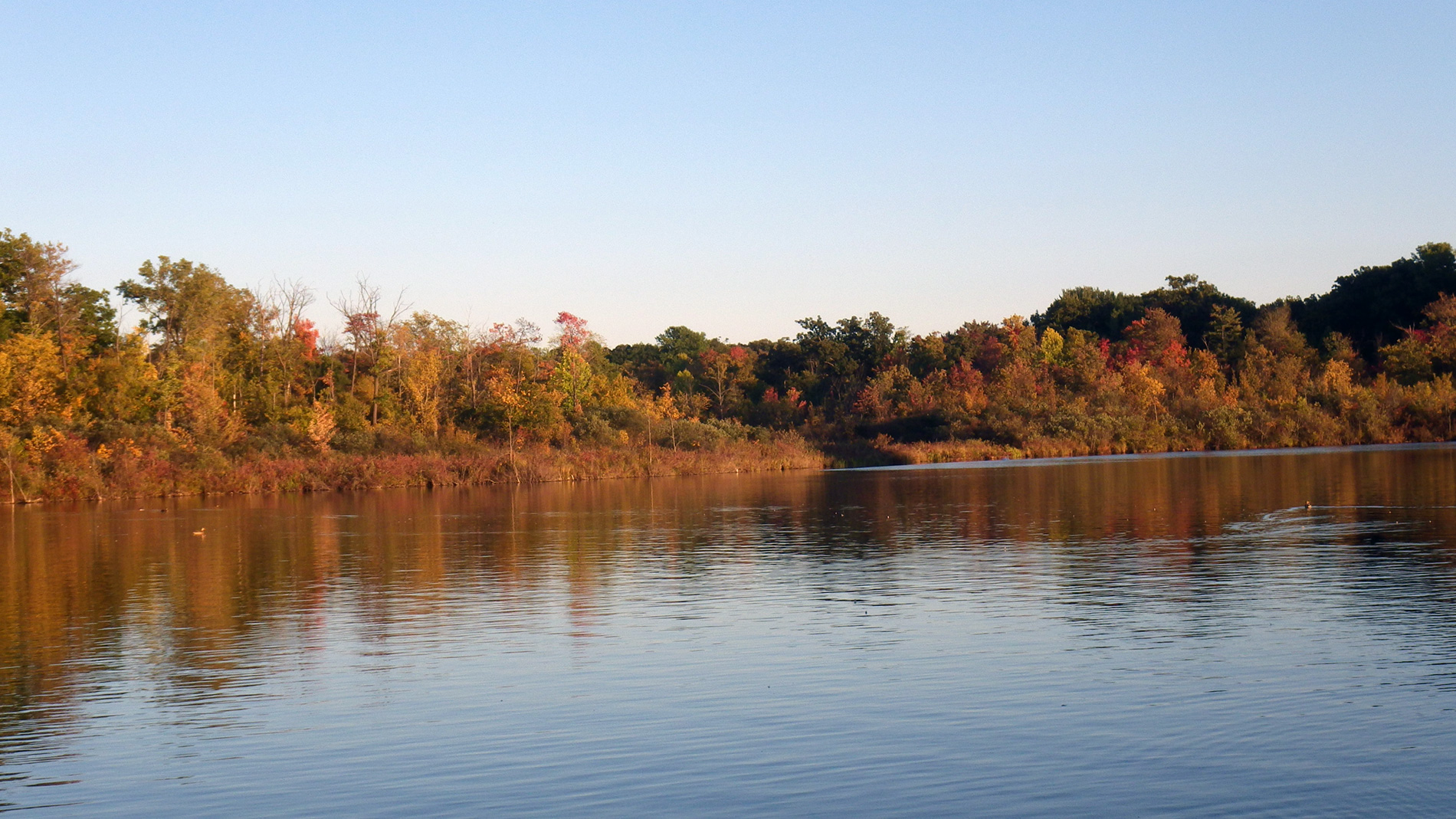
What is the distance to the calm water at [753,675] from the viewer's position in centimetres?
896

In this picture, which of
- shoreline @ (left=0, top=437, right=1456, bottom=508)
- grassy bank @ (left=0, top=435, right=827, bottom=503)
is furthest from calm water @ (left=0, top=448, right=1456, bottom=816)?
shoreline @ (left=0, top=437, right=1456, bottom=508)

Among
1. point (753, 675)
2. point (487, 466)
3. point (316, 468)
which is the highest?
point (316, 468)

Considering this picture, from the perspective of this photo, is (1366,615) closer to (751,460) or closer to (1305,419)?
(751,460)

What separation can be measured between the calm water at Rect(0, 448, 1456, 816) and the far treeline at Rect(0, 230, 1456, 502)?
3328 cm

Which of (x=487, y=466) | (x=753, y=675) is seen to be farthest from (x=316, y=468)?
(x=753, y=675)

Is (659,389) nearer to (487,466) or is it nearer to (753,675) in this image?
(487,466)

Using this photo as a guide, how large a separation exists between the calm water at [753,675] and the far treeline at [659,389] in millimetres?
33281

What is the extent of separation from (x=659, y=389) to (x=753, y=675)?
99823 mm

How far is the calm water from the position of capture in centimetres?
896

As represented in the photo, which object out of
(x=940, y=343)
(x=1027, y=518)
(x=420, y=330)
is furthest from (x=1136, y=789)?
(x=940, y=343)

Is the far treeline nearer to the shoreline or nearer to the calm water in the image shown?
the shoreline

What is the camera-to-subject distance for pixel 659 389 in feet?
369

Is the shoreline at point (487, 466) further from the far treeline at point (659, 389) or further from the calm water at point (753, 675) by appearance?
the calm water at point (753, 675)

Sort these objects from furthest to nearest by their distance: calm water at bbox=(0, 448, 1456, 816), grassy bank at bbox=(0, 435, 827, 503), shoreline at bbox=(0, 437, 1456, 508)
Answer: shoreline at bbox=(0, 437, 1456, 508), grassy bank at bbox=(0, 435, 827, 503), calm water at bbox=(0, 448, 1456, 816)
